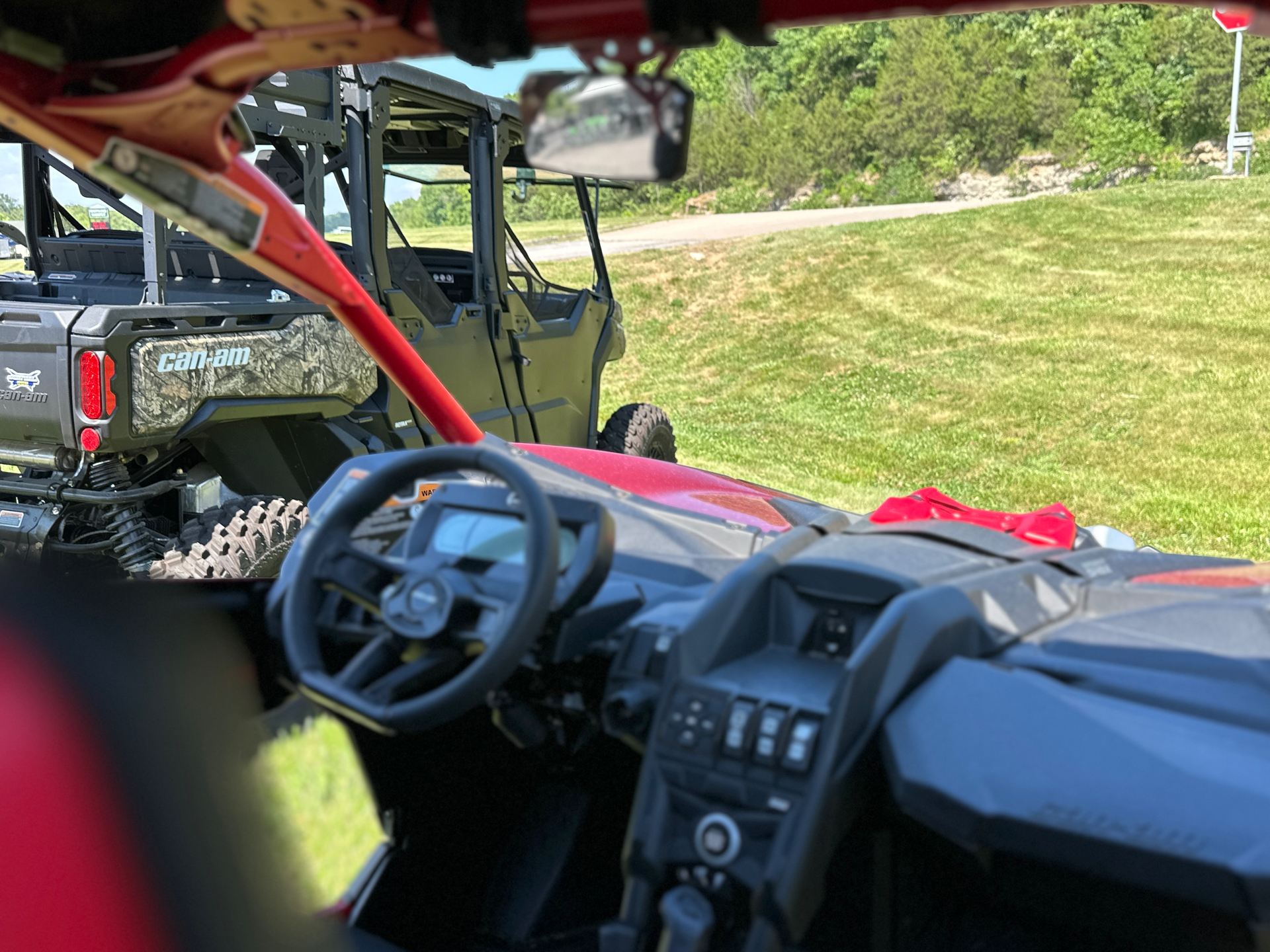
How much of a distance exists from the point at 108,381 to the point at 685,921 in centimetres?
313

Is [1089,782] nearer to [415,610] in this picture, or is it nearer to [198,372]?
[415,610]

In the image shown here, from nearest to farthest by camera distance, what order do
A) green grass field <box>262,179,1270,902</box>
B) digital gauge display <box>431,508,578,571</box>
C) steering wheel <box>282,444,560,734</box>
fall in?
steering wheel <box>282,444,560,734</box>
digital gauge display <box>431,508,578,571</box>
green grass field <box>262,179,1270,902</box>

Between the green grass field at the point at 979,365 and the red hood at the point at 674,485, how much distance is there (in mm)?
974

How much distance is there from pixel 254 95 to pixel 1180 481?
267 inches

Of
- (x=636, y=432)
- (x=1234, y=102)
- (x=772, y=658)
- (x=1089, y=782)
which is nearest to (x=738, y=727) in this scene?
(x=772, y=658)

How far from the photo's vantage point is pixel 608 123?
3.95ft

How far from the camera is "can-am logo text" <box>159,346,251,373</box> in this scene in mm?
4203

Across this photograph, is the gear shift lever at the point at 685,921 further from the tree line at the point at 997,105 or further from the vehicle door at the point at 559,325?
the tree line at the point at 997,105

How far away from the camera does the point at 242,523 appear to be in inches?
175

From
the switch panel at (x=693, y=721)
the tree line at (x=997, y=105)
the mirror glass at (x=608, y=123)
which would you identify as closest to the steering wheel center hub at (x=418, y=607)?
the switch panel at (x=693, y=721)

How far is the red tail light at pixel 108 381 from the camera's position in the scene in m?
4.02

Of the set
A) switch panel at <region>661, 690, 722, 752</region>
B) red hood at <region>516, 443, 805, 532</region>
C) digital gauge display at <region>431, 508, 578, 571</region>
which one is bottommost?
switch panel at <region>661, 690, 722, 752</region>

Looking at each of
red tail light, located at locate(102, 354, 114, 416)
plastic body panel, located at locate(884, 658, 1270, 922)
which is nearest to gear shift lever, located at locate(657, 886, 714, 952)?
plastic body panel, located at locate(884, 658, 1270, 922)

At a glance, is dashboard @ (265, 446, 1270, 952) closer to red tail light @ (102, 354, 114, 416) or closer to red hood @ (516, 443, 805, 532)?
red hood @ (516, 443, 805, 532)
